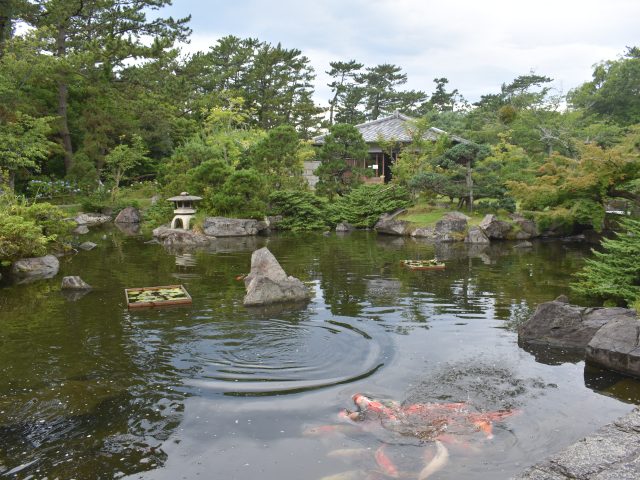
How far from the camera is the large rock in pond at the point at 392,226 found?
2733 centimetres

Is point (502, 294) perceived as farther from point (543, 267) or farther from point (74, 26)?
point (74, 26)

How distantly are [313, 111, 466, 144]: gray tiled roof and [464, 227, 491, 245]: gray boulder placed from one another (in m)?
12.0

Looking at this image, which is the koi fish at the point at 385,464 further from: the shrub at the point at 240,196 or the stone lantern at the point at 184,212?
the shrub at the point at 240,196

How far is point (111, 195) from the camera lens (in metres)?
35.0

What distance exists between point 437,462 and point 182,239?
19.5 m

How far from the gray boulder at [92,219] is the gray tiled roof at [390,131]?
15838 millimetres

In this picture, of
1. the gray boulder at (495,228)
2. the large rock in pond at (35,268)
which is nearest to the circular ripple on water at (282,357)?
the large rock in pond at (35,268)

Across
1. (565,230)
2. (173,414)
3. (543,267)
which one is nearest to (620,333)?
(173,414)

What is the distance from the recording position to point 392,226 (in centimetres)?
2769

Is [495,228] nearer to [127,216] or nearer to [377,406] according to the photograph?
[377,406]

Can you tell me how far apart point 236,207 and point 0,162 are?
1189 centimetres

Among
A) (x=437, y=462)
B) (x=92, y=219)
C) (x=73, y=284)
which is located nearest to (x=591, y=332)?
(x=437, y=462)

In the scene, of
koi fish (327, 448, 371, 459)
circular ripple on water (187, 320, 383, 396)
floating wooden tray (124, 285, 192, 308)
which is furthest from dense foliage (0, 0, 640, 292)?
koi fish (327, 448, 371, 459)

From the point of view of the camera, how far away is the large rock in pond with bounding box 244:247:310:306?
12406mm
